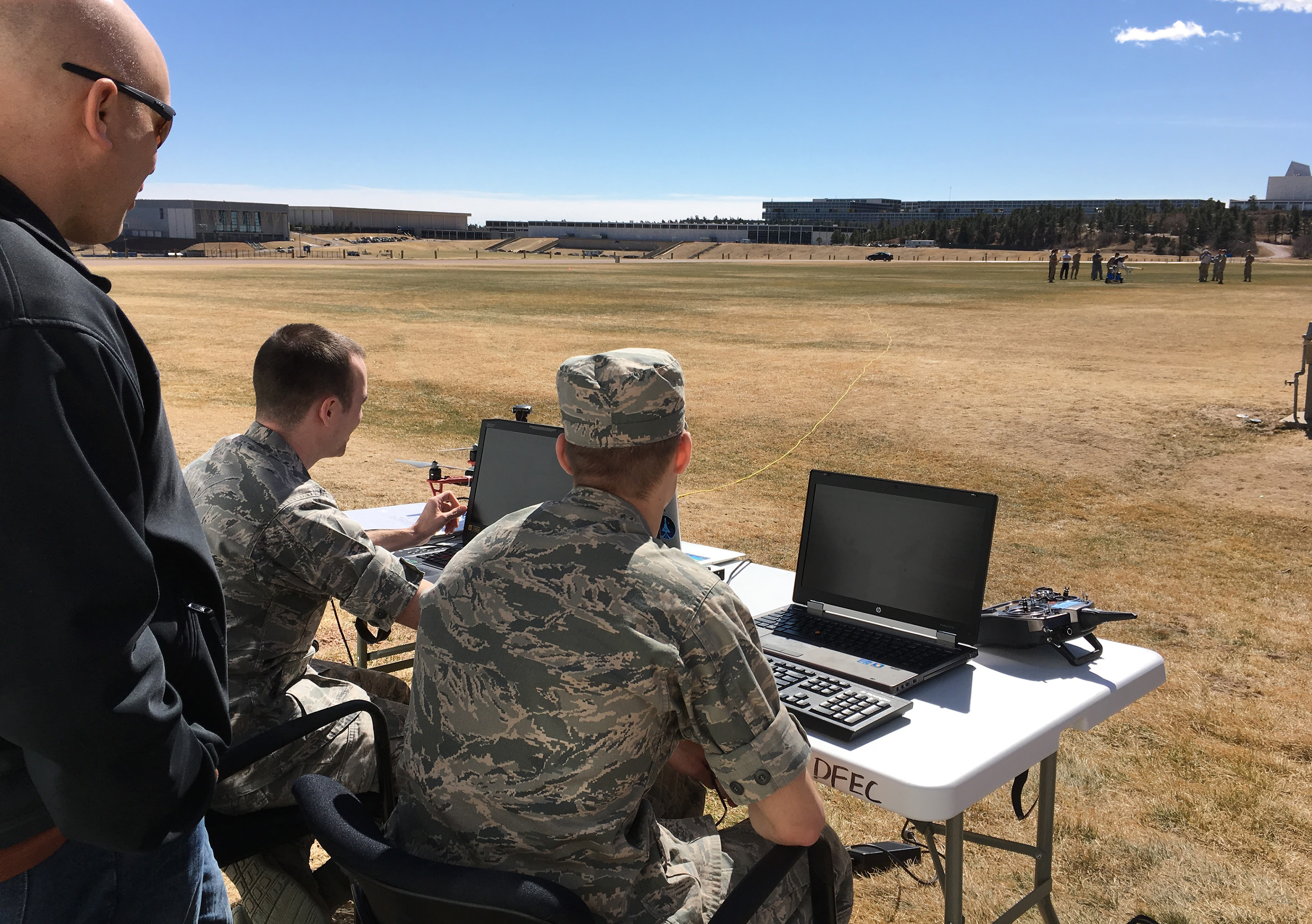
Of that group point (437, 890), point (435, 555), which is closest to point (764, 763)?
point (437, 890)

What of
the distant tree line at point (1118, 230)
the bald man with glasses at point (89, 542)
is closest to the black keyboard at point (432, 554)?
the bald man with glasses at point (89, 542)

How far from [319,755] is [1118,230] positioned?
142m

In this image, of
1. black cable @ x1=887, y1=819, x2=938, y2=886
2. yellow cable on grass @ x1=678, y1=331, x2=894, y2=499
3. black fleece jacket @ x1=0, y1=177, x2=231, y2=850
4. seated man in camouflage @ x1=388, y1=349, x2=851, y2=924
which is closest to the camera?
black fleece jacket @ x1=0, y1=177, x2=231, y2=850

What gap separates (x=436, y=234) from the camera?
16725cm

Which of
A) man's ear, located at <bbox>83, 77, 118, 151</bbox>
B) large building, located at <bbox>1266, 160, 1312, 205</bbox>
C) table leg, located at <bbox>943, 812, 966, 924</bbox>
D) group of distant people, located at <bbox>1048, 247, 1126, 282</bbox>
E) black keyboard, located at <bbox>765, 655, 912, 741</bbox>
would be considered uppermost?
large building, located at <bbox>1266, 160, 1312, 205</bbox>

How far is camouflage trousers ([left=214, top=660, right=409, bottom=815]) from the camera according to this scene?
106 inches

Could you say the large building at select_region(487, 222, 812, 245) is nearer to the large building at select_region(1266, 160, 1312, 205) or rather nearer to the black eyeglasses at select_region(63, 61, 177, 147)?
the large building at select_region(1266, 160, 1312, 205)

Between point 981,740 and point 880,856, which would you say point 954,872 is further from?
point 880,856

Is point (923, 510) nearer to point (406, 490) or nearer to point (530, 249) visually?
Result: point (406, 490)

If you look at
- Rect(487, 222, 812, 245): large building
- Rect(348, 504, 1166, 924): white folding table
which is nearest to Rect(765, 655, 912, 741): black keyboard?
Rect(348, 504, 1166, 924): white folding table

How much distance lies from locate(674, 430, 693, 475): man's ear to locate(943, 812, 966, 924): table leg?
4.23ft

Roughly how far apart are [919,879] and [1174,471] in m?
9.18

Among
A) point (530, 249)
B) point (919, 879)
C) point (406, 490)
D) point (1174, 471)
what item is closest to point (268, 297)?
point (406, 490)

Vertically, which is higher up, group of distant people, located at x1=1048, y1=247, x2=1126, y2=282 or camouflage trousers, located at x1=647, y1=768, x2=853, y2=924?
group of distant people, located at x1=1048, y1=247, x2=1126, y2=282
